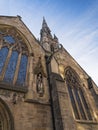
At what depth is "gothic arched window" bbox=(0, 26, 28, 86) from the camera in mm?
6912

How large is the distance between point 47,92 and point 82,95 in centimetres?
319

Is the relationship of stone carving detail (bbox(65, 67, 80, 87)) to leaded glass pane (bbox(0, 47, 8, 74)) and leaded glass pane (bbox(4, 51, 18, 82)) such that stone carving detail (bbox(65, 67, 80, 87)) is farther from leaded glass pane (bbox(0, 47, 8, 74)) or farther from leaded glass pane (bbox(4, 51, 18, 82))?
leaded glass pane (bbox(0, 47, 8, 74))

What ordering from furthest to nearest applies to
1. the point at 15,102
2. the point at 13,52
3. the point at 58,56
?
the point at 58,56
the point at 13,52
the point at 15,102

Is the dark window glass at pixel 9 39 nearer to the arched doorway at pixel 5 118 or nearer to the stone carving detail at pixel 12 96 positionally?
Answer: the stone carving detail at pixel 12 96

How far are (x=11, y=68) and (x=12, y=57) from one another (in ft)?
2.97

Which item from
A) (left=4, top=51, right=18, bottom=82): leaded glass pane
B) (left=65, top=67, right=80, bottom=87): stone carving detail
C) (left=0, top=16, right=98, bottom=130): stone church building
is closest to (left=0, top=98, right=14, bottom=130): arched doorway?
(left=0, top=16, right=98, bottom=130): stone church building

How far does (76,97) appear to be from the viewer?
861 centimetres

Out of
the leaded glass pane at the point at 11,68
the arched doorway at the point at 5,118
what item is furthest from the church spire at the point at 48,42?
the arched doorway at the point at 5,118

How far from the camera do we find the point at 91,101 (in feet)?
29.2

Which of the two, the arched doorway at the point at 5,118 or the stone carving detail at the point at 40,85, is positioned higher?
the stone carving detail at the point at 40,85

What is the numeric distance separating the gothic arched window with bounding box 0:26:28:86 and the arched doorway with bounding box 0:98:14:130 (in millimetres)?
1443

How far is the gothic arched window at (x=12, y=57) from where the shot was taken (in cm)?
691

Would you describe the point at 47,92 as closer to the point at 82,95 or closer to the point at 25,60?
the point at 25,60

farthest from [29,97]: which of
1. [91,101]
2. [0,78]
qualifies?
[91,101]
